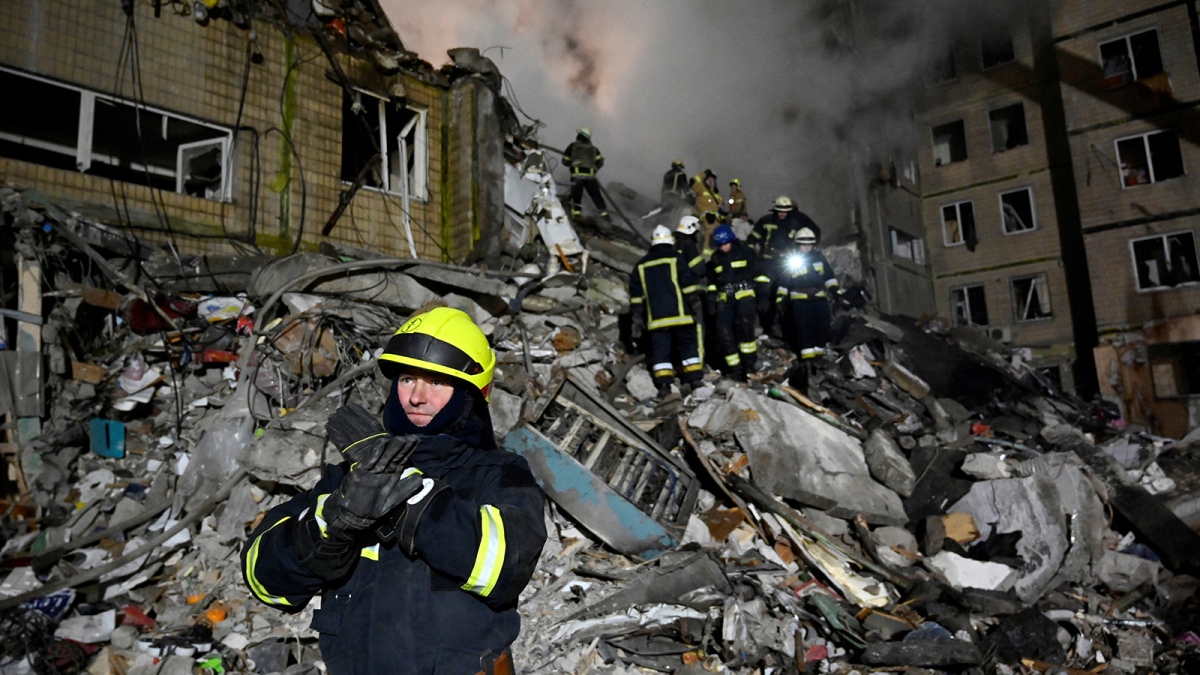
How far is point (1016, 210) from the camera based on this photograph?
1914 centimetres

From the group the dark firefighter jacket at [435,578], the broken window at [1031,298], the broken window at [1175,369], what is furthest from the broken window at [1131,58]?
the dark firefighter jacket at [435,578]

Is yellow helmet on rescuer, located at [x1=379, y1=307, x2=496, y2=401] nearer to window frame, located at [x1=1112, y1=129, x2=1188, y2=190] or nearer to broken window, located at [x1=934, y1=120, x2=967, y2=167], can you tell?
window frame, located at [x1=1112, y1=129, x2=1188, y2=190]

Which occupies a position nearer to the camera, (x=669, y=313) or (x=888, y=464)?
(x=888, y=464)

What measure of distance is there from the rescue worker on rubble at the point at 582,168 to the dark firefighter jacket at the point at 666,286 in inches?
180

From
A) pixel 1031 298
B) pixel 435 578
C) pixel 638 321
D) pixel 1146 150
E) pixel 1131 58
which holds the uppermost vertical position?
pixel 1131 58

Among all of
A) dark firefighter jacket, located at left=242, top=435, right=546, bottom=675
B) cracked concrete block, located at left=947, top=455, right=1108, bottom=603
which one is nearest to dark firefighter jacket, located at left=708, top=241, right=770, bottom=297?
cracked concrete block, located at left=947, top=455, right=1108, bottom=603

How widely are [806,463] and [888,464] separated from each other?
2.93 feet

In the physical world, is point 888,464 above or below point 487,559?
below

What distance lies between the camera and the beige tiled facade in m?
6.86

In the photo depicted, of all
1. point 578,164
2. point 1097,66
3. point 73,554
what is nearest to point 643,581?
point 73,554

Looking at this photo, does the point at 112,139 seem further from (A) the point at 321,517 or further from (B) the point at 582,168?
(A) the point at 321,517

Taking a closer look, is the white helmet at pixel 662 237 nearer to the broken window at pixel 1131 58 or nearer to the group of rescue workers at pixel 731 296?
the group of rescue workers at pixel 731 296

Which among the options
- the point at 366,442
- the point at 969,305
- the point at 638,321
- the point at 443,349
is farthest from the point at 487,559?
the point at 969,305

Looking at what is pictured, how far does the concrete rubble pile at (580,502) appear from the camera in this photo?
4.43 metres
